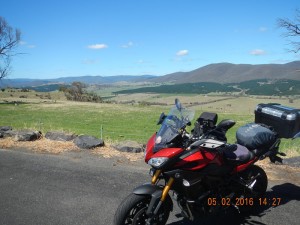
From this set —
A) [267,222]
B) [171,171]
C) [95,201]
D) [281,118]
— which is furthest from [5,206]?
[281,118]

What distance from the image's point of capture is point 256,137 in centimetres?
532

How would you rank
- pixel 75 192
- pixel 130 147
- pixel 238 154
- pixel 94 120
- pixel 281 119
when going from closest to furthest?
pixel 238 154, pixel 281 119, pixel 75 192, pixel 130 147, pixel 94 120

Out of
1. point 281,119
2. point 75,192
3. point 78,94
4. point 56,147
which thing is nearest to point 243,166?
point 281,119

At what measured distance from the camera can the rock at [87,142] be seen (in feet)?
30.8

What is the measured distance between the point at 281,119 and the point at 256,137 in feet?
2.53

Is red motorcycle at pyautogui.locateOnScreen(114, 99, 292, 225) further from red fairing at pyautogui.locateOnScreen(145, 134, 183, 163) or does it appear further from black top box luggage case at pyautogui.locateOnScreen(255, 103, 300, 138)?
black top box luggage case at pyautogui.locateOnScreen(255, 103, 300, 138)

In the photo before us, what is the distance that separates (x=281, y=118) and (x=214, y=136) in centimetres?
197

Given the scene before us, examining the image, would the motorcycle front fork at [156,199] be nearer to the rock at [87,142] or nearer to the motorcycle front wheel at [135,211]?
→ the motorcycle front wheel at [135,211]

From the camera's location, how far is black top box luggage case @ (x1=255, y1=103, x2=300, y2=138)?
5.66 m

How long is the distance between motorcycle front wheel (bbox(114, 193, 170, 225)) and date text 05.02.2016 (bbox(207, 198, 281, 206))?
757 millimetres

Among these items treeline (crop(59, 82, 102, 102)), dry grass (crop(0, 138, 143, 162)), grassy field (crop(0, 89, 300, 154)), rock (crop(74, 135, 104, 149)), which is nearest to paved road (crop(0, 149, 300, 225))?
dry grass (crop(0, 138, 143, 162))

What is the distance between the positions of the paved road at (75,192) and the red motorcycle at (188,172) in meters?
0.61

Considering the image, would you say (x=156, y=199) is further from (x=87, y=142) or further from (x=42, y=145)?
(x=42, y=145)

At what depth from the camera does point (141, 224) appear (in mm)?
4383
